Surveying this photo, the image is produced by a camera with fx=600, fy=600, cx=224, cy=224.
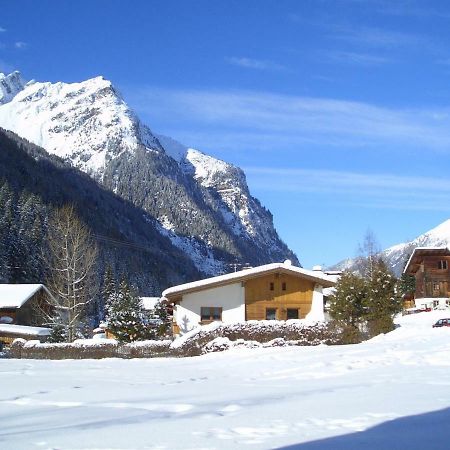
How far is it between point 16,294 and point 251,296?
31842 mm

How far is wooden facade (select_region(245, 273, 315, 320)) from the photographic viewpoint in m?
32.8

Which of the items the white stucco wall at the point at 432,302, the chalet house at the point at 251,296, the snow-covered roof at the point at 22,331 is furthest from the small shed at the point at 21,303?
the white stucco wall at the point at 432,302

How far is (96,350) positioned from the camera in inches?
1032

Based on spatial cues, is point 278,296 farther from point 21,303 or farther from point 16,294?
point 16,294

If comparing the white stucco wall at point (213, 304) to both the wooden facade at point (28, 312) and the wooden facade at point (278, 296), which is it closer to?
the wooden facade at point (278, 296)

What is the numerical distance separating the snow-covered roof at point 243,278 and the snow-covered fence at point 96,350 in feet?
16.6

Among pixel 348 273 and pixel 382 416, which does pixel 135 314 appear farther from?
pixel 382 416

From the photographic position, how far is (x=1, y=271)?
7388cm

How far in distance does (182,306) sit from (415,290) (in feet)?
141

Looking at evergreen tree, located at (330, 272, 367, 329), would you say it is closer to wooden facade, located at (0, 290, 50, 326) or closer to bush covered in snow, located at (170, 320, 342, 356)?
bush covered in snow, located at (170, 320, 342, 356)

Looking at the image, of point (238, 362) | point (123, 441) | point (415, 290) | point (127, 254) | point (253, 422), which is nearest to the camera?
point (123, 441)

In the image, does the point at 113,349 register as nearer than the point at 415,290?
Yes

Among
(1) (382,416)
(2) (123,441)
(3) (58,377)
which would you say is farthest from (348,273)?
(2) (123,441)

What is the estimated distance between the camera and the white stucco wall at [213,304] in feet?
105
